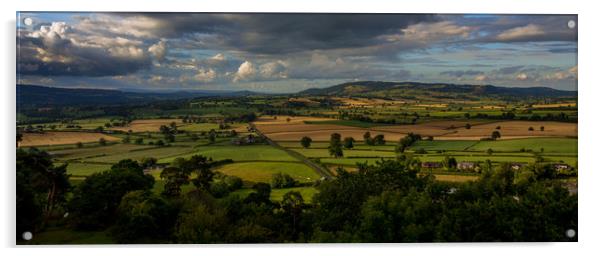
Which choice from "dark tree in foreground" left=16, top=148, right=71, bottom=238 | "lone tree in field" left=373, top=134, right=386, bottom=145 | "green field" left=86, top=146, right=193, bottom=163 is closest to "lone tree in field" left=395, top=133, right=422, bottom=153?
"lone tree in field" left=373, top=134, right=386, bottom=145

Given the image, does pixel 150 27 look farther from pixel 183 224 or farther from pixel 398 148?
pixel 398 148

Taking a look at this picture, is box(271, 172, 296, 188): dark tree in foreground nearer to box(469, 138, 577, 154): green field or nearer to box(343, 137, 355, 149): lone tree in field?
box(343, 137, 355, 149): lone tree in field

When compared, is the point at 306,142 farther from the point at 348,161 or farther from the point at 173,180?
the point at 173,180

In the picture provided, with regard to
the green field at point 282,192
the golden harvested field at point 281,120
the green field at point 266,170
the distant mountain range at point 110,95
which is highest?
the distant mountain range at point 110,95

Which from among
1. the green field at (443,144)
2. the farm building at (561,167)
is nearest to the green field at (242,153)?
the green field at (443,144)

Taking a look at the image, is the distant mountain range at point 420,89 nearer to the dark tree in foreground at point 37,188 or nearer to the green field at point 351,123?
the green field at point 351,123
